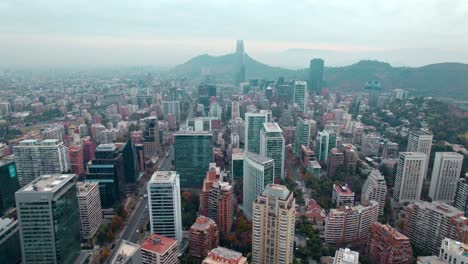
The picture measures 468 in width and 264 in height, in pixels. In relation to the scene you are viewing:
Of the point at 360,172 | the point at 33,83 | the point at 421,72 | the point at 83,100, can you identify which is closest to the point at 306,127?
the point at 360,172

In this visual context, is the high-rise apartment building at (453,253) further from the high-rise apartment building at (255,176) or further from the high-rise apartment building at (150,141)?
the high-rise apartment building at (150,141)

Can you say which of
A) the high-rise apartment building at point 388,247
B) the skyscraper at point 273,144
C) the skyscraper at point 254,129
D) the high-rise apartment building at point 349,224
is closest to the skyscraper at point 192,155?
the skyscraper at point 273,144

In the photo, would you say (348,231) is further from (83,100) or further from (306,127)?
(83,100)

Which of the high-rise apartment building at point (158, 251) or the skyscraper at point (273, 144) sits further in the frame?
the skyscraper at point (273, 144)

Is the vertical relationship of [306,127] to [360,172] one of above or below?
above

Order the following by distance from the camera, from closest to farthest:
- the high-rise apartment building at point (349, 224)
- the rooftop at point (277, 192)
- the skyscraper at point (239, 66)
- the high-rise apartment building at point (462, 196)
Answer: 1. the rooftop at point (277, 192)
2. the high-rise apartment building at point (349, 224)
3. the high-rise apartment building at point (462, 196)
4. the skyscraper at point (239, 66)

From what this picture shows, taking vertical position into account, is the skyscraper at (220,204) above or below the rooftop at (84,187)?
below

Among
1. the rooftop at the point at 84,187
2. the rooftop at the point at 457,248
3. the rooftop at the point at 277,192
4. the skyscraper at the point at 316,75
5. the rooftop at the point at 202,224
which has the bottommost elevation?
the rooftop at the point at 202,224

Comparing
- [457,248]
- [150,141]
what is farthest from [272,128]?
[457,248]
